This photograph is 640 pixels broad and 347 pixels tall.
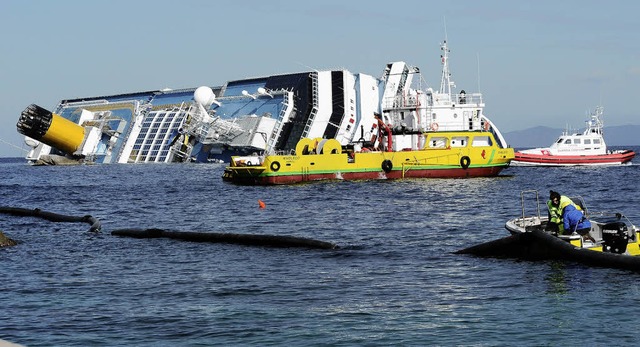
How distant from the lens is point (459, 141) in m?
52.8

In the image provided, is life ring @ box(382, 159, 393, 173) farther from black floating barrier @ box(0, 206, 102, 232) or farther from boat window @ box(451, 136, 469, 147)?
black floating barrier @ box(0, 206, 102, 232)

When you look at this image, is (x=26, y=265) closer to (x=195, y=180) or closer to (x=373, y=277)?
(x=373, y=277)

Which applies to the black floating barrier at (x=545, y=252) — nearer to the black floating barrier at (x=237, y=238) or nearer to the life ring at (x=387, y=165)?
the black floating barrier at (x=237, y=238)

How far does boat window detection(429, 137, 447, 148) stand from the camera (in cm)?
5116

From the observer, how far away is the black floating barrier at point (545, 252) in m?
17.8

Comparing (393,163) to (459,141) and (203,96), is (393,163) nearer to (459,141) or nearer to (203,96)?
(459,141)

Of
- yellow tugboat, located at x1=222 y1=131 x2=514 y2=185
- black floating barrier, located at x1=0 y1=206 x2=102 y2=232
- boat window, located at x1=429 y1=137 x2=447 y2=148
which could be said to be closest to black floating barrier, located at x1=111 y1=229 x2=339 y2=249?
black floating barrier, located at x1=0 y1=206 x2=102 y2=232

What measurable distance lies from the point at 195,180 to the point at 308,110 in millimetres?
22945

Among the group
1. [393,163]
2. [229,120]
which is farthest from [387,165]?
[229,120]

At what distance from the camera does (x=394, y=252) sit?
22297 mm

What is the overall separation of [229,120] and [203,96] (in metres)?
5.43

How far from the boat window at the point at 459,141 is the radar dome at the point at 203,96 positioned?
1632 inches

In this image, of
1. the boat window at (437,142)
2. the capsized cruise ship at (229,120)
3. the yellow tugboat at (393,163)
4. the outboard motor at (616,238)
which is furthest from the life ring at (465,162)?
the outboard motor at (616,238)

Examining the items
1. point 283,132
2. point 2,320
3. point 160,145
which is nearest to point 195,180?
point 283,132
